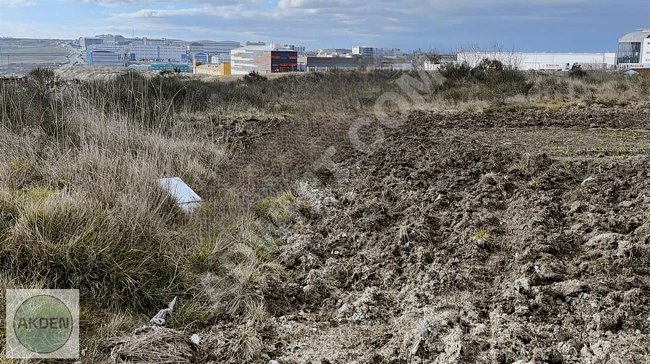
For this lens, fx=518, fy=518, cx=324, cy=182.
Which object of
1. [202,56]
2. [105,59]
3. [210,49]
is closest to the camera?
[105,59]

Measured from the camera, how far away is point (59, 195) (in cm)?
333

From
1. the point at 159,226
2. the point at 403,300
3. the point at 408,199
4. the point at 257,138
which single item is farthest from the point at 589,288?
the point at 257,138

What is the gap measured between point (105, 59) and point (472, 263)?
18.5 m

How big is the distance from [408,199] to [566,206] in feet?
4.39

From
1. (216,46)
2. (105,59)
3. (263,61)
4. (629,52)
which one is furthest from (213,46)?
(105,59)

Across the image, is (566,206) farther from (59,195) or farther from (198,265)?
(59,195)

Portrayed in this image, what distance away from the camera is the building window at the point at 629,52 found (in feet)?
213

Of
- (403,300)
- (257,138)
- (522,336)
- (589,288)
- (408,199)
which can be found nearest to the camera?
(522,336)

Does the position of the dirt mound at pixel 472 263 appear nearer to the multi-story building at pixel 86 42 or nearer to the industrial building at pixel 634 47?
the multi-story building at pixel 86 42

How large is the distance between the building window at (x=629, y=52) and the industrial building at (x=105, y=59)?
209 feet

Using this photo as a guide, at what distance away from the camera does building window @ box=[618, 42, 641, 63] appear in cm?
6494

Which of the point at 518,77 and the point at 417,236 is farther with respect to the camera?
the point at 518,77

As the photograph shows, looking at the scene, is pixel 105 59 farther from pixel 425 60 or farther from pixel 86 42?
pixel 425 60

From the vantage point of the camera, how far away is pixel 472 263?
3396 millimetres
